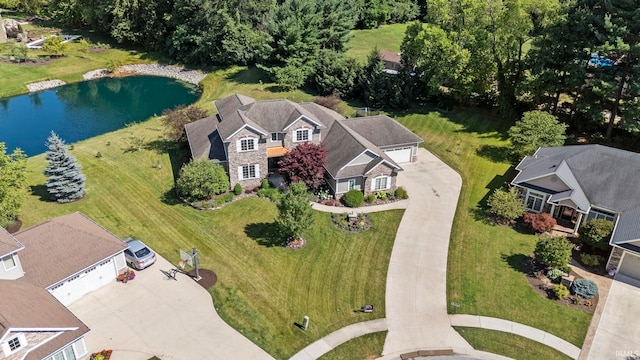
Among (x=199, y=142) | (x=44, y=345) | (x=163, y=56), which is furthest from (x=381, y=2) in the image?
(x=44, y=345)

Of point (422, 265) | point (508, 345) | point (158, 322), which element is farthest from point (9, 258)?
point (508, 345)

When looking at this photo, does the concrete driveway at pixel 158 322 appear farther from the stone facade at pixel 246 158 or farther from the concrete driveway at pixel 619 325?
the concrete driveway at pixel 619 325

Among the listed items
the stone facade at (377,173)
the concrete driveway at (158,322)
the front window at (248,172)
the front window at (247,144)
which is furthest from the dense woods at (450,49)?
the concrete driveway at (158,322)

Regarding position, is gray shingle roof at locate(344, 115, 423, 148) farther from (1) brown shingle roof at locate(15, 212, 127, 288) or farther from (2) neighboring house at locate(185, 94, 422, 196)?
(1) brown shingle roof at locate(15, 212, 127, 288)

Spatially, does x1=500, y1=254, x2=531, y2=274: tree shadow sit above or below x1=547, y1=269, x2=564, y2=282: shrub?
below

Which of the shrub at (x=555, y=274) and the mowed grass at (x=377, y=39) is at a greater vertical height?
the mowed grass at (x=377, y=39)

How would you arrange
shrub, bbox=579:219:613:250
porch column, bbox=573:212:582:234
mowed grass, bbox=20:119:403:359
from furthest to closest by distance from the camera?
→ porch column, bbox=573:212:582:234 < shrub, bbox=579:219:613:250 < mowed grass, bbox=20:119:403:359

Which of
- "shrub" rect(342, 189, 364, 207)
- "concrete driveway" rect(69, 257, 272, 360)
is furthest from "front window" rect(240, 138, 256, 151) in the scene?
"concrete driveway" rect(69, 257, 272, 360)

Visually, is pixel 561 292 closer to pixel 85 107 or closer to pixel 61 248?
pixel 61 248
